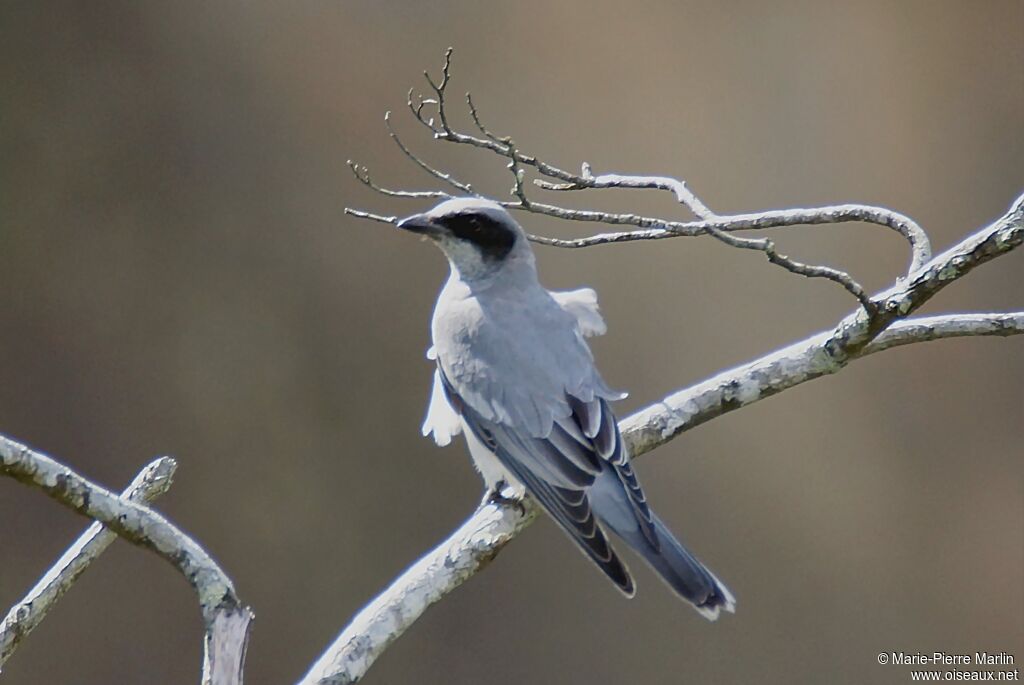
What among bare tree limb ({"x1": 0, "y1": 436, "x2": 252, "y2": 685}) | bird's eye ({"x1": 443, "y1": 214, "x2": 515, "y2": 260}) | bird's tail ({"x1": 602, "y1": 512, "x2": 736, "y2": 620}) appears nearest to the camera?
bare tree limb ({"x1": 0, "y1": 436, "x2": 252, "y2": 685})

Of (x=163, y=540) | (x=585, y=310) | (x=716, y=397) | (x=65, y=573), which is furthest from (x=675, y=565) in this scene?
(x=65, y=573)

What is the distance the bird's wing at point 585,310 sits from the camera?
3.53 meters

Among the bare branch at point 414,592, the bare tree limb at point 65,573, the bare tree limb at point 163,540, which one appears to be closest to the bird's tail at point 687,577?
the bare branch at point 414,592

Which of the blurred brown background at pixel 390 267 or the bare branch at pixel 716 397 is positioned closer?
the bare branch at pixel 716 397

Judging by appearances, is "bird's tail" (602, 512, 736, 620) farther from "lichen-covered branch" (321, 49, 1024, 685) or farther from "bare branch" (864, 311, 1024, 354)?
"bare branch" (864, 311, 1024, 354)

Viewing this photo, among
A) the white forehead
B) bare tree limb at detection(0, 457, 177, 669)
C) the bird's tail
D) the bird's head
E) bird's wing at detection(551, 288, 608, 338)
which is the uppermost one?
the white forehead

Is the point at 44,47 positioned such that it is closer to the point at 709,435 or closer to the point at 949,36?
the point at 709,435

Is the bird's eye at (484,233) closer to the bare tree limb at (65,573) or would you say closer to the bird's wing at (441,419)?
the bird's wing at (441,419)

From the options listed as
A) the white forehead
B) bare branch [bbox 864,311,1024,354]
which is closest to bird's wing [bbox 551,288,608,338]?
the white forehead

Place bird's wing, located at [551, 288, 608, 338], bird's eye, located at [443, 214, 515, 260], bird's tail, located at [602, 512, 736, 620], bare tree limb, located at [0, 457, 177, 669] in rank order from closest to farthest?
bare tree limb, located at [0, 457, 177, 669], bird's tail, located at [602, 512, 736, 620], bird's eye, located at [443, 214, 515, 260], bird's wing, located at [551, 288, 608, 338]

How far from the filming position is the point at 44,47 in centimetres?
519

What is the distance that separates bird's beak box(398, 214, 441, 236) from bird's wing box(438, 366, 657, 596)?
53 cm

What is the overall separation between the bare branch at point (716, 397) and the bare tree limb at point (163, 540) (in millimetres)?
270

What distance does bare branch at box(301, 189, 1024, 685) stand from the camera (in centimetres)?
251
